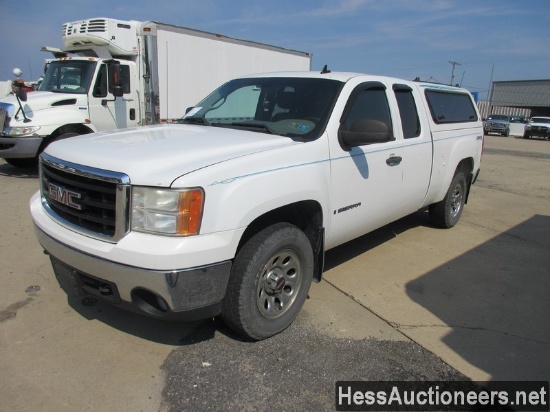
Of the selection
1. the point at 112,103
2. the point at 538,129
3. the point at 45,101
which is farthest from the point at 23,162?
the point at 538,129

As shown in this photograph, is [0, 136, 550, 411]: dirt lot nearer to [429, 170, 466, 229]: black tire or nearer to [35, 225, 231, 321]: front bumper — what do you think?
[35, 225, 231, 321]: front bumper

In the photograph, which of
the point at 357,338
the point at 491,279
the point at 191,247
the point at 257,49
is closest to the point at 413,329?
the point at 357,338

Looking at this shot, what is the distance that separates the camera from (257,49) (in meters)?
11.0

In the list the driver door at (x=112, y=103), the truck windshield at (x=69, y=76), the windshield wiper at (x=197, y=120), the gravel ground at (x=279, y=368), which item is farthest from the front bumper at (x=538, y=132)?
the gravel ground at (x=279, y=368)

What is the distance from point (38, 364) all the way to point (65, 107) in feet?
22.5

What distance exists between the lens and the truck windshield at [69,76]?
864 cm

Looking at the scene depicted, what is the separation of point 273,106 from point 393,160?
48.6 inches

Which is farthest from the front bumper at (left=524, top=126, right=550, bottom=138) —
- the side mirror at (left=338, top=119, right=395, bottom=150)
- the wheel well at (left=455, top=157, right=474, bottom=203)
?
the side mirror at (left=338, top=119, right=395, bottom=150)

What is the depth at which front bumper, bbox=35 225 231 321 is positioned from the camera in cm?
234

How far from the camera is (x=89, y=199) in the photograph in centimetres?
257

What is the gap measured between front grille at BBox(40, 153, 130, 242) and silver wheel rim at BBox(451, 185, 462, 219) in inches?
182

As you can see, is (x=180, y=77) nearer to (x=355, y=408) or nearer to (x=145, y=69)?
(x=145, y=69)

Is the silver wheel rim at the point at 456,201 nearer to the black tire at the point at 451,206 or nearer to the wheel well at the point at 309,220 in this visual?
the black tire at the point at 451,206

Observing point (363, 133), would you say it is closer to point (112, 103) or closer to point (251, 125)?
point (251, 125)
